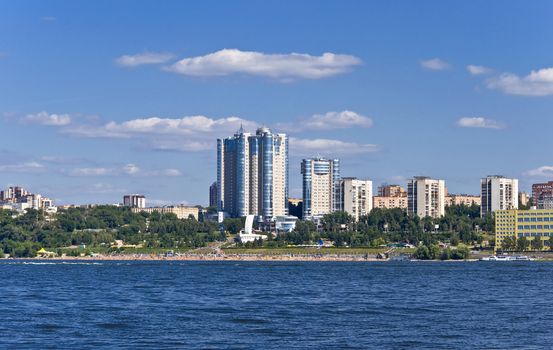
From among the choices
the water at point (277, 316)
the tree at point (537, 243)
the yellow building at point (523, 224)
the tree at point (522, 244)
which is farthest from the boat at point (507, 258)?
the water at point (277, 316)

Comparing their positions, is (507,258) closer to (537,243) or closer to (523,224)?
(537,243)

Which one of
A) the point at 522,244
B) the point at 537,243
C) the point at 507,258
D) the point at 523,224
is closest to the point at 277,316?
the point at 507,258

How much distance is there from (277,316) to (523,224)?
131 metres

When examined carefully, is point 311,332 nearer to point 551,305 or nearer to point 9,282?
point 551,305

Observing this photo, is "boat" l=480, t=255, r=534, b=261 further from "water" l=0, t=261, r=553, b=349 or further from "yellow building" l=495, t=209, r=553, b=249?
"water" l=0, t=261, r=553, b=349

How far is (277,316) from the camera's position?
55.5 metres

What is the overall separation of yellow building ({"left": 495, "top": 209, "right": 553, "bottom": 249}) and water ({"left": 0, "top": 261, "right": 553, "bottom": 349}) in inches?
3784

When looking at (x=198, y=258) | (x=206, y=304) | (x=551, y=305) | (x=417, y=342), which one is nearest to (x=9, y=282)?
(x=206, y=304)

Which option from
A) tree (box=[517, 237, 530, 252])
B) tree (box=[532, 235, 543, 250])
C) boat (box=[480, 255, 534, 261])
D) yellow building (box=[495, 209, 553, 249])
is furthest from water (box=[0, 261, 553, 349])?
yellow building (box=[495, 209, 553, 249])

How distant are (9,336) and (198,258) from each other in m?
142

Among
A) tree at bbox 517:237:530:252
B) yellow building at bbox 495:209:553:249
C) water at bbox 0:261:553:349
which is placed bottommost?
water at bbox 0:261:553:349

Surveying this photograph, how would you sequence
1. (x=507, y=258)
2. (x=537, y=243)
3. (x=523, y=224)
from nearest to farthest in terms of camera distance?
(x=507, y=258)
(x=537, y=243)
(x=523, y=224)

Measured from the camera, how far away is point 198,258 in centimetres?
18800

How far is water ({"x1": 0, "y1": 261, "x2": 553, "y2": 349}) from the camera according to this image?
45.0m
